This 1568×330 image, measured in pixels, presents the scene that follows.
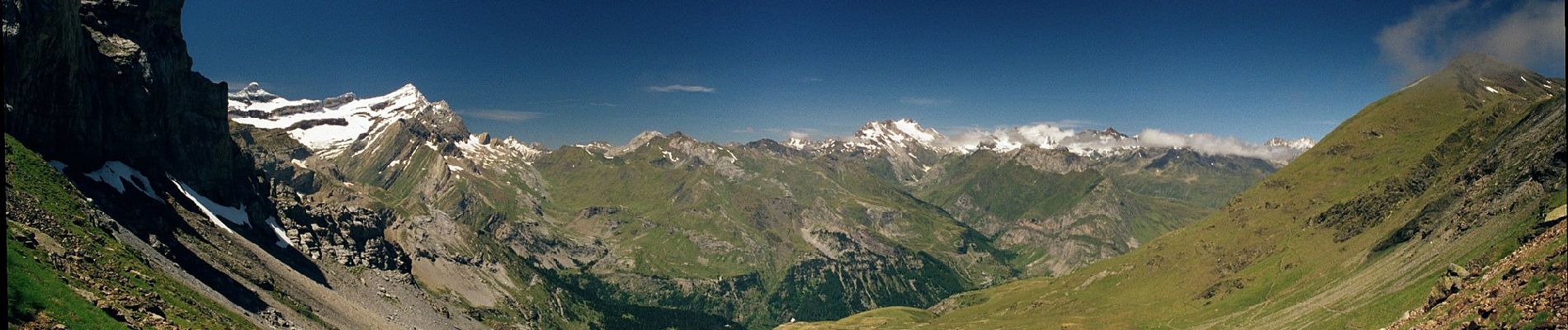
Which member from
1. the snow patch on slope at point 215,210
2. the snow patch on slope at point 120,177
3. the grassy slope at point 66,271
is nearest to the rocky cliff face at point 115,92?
the snow patch on slope at point 120,177

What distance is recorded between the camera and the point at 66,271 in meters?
69.5

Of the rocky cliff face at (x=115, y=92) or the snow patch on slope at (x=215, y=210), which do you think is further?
the snow patch on slope at (x=215, y=210)

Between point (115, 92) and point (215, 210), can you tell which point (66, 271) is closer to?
point (115, 92)

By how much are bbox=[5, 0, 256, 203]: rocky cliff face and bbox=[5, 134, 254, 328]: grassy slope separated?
20.0 meters

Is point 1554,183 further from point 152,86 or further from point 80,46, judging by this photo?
point 152,86

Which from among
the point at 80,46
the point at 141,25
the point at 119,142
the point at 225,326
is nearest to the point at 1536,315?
the point at 225,326

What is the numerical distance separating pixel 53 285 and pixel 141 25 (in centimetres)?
12821

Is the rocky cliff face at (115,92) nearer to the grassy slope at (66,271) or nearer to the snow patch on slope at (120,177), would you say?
the snow patch on slope at (120,177)

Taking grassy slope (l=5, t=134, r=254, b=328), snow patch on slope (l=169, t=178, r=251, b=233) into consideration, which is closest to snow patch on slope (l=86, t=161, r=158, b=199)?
snow patch on slope (l=169, t=178, r=251, b=233)

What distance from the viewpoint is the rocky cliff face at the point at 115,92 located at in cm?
11275

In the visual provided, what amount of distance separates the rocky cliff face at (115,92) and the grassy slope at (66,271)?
20025 mm

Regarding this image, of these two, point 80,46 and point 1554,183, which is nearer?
point 80,46

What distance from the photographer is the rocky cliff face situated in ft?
370

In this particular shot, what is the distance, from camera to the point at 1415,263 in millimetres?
161000
